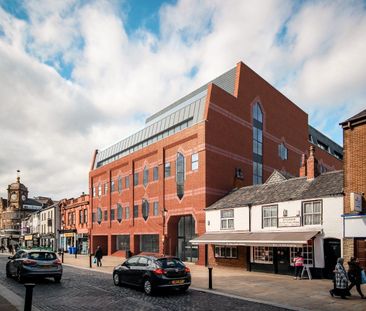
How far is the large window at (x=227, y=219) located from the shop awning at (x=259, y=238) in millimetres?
591

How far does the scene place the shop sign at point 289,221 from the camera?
22.9 m

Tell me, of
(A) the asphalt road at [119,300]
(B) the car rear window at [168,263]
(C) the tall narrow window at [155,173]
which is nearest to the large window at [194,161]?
(C) the tall narrow window at [155,173]

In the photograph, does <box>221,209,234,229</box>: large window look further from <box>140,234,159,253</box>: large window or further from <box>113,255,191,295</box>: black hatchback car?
<box>113,255,191,295</box>: black hatchback car

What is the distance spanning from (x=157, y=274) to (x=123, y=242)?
31.3 meters

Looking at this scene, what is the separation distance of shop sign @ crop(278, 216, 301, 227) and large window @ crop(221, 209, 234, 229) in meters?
4.66

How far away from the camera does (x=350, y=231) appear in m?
19.7

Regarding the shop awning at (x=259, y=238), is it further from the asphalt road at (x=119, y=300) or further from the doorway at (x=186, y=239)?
the asphalt road at (x=119, y=300)

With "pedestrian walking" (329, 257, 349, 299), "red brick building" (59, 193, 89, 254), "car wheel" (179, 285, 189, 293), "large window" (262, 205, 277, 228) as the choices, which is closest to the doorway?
"large window" (262, 205, 277, 228)

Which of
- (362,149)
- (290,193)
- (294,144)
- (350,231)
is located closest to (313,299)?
(350,231)

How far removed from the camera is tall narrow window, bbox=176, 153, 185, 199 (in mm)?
34438

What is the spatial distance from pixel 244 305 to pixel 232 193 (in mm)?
18487

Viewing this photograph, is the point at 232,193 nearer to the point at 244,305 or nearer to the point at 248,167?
the point at 248,167

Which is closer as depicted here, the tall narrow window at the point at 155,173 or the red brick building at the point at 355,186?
the red brick building at the point at 355,186

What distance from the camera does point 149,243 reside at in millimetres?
39594
